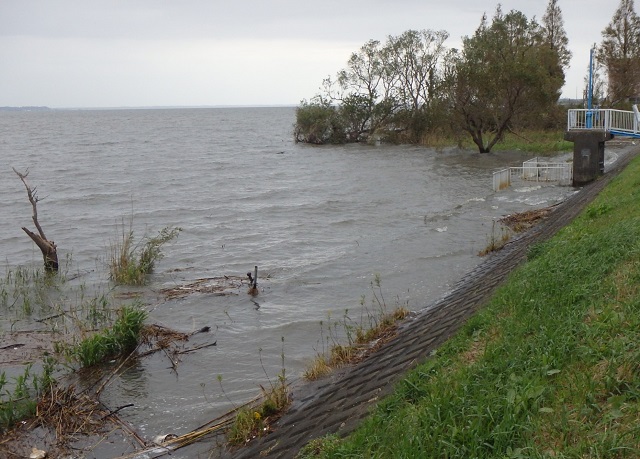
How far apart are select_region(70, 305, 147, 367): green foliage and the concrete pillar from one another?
20.3m

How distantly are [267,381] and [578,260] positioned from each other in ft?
15.8

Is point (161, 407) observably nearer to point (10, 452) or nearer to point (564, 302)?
point (10, 452)

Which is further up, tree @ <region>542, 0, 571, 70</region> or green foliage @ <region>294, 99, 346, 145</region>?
tree @ <region>542, 0, 571, 70</region>

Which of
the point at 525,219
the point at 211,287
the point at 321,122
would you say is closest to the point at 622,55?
the point at 321,122

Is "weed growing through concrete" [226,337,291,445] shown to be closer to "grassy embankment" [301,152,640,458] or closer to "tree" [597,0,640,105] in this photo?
"grassy embankment" [301,152,640,458]

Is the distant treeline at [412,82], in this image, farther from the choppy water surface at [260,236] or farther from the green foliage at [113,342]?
the green foliage at [113,342]

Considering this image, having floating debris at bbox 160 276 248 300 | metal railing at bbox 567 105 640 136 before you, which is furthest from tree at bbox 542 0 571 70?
floating debris at bbox 160 276 248 300

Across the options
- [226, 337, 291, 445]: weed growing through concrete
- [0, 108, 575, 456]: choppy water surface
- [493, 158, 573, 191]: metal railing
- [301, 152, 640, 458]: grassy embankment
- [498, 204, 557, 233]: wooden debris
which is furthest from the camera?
[493, 158, 573, 191]: metal railing

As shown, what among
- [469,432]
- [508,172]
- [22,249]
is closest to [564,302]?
[469,432]

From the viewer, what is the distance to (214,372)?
9.34 metres

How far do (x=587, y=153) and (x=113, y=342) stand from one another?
21.1m

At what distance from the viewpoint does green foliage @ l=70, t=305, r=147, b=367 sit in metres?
9.24

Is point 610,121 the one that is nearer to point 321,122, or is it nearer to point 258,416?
point 258,416

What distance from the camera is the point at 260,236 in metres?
20.2
